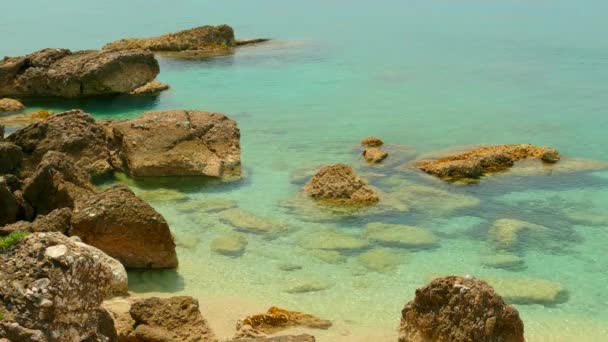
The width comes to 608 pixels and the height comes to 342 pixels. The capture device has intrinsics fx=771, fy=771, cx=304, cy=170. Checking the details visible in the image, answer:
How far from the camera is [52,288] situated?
8.16 m

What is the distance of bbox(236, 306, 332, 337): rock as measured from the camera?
A: 11.5 m

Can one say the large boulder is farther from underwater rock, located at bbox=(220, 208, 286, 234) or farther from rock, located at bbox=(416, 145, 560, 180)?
rock, located at bbox=(416, 145, 560, 180)

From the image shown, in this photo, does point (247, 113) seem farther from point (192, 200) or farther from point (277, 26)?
point (277, 26)

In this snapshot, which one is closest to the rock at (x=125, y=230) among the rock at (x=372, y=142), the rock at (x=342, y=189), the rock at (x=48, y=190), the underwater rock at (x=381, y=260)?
the rock at (x=48, y=190)

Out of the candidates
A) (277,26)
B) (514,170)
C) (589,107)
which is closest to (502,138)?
(514,170)

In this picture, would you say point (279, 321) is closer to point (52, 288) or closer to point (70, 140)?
point (52, 288)

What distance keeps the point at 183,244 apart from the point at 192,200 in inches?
111

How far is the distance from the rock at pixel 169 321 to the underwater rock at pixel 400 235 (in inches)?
214

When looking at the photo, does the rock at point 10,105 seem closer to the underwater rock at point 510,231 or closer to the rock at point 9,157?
the rock at point 9,157

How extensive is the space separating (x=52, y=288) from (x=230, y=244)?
23.8 feet

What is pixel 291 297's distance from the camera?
1298 cm

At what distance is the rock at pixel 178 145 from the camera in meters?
19.4

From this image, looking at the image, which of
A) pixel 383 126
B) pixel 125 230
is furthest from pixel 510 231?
pixel 383 126

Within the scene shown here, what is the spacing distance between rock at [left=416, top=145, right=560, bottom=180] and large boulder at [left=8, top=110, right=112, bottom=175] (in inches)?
327
